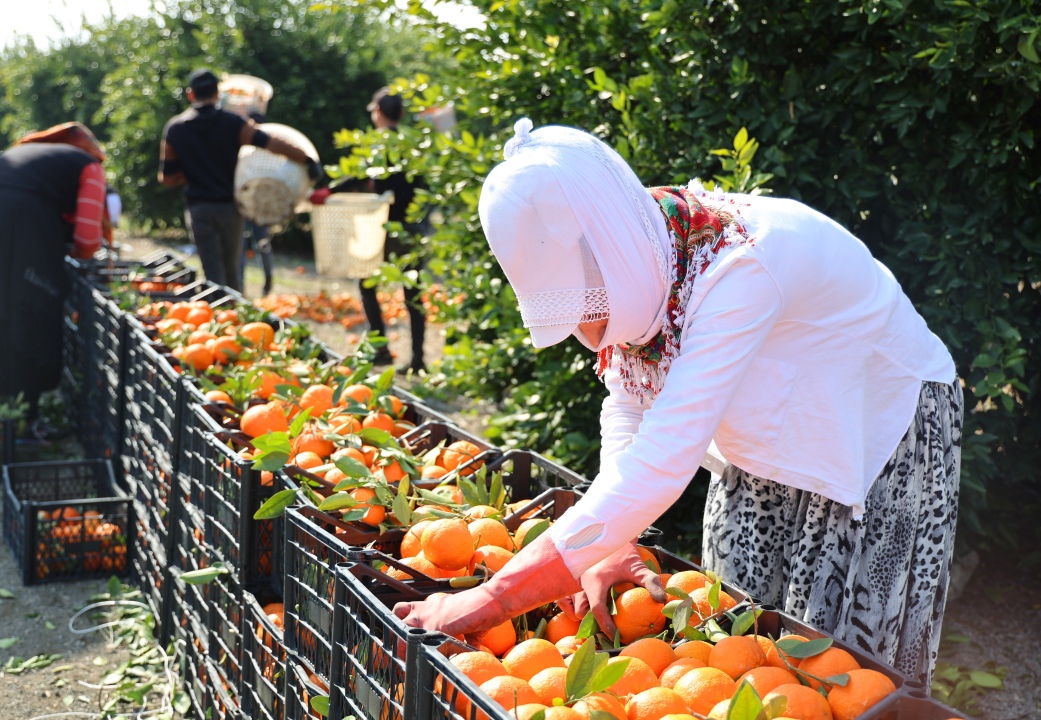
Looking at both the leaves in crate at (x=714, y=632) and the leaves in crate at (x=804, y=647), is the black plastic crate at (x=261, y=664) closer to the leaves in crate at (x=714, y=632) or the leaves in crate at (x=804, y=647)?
the leaves in crate at (x=714, y=632)

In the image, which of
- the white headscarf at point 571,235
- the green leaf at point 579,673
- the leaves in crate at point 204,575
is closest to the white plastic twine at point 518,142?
the white headscarf at point 571,235

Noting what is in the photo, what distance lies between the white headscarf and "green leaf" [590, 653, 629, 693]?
51cm

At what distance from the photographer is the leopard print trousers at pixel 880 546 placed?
6.27 feet

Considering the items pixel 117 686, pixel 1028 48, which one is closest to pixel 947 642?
pixel 1028 48

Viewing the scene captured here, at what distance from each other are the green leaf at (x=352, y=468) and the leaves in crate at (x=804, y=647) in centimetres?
94

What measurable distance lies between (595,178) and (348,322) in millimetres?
7365

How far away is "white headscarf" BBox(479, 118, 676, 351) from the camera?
58.7 inches

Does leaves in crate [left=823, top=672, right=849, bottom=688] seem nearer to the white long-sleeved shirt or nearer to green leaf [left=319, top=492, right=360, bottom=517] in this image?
the white long-sleeved shirt

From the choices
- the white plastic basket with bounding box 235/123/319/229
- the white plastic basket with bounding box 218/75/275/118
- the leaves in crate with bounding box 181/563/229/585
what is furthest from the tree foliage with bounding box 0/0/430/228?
the leaves in crate with bounding box 181/563/229/585

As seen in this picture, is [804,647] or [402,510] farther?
[402,510]

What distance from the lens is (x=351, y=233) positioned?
684cm

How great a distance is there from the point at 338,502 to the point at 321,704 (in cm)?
37

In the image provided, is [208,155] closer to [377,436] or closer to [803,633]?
[377,436]

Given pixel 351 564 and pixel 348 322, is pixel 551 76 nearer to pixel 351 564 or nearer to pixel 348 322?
pixel 351 564
